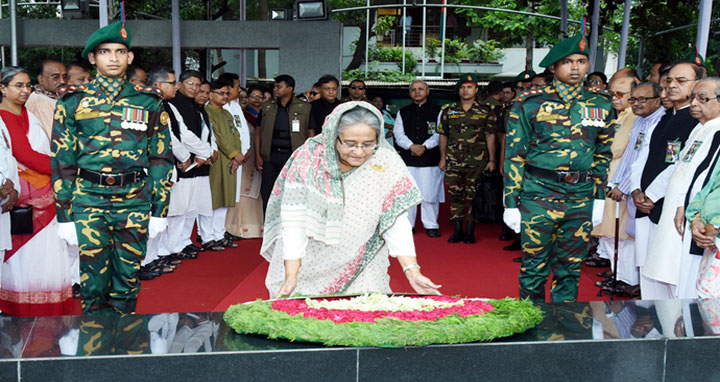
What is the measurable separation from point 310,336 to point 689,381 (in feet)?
3.65

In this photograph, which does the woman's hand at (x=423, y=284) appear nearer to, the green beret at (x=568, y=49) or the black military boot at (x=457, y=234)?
the green beret at (x=568, y=49)

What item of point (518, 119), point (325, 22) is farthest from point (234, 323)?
point (325, 22)

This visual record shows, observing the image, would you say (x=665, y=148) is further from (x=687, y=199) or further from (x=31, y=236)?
(x=31, y=236)

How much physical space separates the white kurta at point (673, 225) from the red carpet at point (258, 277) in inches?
37.8

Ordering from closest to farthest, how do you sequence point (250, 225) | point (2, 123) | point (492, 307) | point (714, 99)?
point (492, 307) < point (714, 99) < point (2, 123) < point (250, 225)

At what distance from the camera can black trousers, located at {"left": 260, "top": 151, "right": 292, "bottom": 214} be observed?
679 centimetres

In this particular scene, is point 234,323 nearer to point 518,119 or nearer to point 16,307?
point 518,119

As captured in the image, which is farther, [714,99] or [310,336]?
[714,99]

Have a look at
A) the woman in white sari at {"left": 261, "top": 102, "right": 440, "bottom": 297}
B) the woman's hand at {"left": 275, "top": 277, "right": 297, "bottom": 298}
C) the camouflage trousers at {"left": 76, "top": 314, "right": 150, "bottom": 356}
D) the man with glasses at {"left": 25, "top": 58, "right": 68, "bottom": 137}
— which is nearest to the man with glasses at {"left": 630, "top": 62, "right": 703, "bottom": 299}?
the woman in white sari at {"left": 261, "top": 102, "right": 440, "bottom": 297}

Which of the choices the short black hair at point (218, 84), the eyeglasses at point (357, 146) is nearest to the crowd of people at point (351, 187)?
the eyeglasses at point (357, 146)

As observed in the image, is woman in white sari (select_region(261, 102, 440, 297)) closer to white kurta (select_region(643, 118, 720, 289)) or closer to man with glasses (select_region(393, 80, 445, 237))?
white kurta (select_region(643, 118, 720, 289))

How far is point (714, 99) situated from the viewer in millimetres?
3416

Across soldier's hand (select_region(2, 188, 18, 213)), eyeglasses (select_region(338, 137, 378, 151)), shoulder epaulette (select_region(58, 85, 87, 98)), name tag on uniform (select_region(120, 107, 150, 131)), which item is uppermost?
shoulder epaulette (select_region(58, 85, 87, 98))

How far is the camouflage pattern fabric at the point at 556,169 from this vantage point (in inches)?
147
